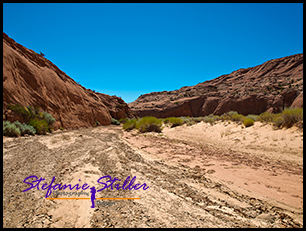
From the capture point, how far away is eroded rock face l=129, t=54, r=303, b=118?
3503cm

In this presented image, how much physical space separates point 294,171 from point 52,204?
643cm

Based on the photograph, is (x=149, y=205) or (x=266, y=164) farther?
(x=266, y=164)

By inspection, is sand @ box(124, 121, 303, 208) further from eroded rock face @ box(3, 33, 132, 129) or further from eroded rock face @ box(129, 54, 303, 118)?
eroded rock face @ box(129, 54, 303, 118)

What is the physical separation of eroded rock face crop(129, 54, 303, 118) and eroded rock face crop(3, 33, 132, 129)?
28.5m

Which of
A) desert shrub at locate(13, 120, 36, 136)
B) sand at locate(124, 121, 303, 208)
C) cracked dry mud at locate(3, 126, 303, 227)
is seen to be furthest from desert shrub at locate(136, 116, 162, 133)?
cracked dry mud at locate(3, 126, 303, 227)

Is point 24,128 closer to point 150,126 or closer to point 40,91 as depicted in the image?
point 40,91

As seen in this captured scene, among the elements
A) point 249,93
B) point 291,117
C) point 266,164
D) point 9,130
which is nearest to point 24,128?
point 9,130

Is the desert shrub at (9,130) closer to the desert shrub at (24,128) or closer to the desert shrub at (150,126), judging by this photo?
the desert shrub at (24,128)

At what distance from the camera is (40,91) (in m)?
15.1

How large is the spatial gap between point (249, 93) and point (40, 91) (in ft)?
143

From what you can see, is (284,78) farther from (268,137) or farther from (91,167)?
(91,167)

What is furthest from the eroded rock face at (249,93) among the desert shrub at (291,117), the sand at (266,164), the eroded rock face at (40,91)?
the sand at (266,164)

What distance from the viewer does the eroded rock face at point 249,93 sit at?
35031 millimetres

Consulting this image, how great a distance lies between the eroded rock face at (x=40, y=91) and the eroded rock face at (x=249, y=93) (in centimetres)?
2850
